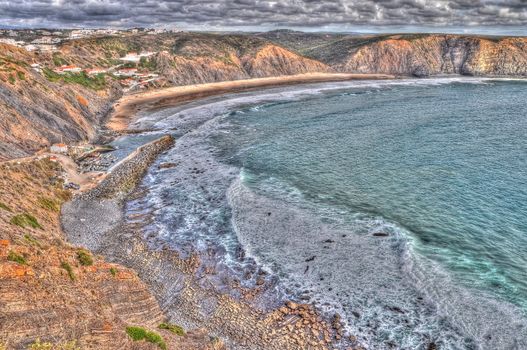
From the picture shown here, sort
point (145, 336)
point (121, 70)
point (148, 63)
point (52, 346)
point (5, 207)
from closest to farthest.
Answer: point (52, 346), point (145, 336), point (5, 207), point (121, 70), point (148, 63)

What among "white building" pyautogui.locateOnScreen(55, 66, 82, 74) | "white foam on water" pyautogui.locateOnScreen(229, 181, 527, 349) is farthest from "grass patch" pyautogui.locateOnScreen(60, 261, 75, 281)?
"white building" pyautogui.locateOnScreen(55, 66, 82, 74)

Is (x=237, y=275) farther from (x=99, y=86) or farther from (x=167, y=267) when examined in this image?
(x=99, y=86)

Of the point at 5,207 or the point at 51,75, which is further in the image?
the point at 51,75

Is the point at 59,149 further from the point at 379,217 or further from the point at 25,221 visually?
the point at 379,217

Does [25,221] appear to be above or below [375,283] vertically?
above

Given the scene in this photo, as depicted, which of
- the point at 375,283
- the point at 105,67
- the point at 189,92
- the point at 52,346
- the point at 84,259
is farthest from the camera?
the point at 105,67

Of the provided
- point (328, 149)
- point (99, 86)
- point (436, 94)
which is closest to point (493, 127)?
point (328, 149)

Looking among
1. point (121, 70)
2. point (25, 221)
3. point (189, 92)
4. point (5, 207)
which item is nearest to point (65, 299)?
point (25, 221)

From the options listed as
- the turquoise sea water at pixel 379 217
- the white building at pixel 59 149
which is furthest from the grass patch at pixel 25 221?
the white building at pixel 59 149

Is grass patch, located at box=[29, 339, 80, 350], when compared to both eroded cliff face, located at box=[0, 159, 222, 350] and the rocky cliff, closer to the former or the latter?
eroded cliff face, located at box=[0, 159, 222, 350]
